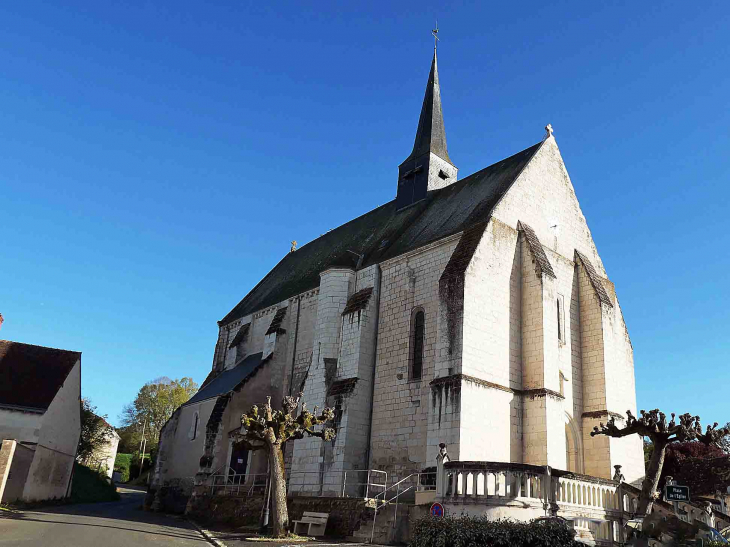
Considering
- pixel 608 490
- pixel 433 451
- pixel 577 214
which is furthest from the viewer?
pixel 577 214

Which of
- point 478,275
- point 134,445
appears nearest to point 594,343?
point 478,275

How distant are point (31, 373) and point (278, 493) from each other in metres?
13.4

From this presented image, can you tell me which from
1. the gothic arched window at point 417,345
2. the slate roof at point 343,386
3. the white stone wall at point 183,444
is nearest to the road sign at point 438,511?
the gothic arched window at point 417,345

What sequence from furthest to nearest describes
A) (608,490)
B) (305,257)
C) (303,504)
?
(305,257) → (303,504) → (608,490)

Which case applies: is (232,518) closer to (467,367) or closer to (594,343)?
(467,367)

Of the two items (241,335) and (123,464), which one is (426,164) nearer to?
(241,335)

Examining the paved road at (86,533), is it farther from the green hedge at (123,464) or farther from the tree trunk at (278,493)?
the green hedge at (123,464)

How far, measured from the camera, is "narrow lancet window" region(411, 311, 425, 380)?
59.6 ft

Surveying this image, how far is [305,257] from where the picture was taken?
3222 centimetres

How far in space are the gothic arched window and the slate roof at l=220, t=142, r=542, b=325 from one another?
246 cm

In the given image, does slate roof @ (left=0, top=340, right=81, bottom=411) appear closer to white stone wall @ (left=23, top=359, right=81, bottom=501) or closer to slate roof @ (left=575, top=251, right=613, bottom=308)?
white stone wall @ (left=23, top=359, right=81, bottom=501)

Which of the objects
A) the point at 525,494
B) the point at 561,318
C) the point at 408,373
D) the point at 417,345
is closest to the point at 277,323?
the point at 417,345

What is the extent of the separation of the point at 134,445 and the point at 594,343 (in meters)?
51.8

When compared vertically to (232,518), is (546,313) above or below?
above
